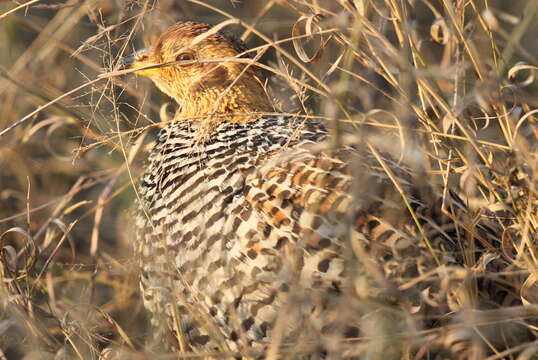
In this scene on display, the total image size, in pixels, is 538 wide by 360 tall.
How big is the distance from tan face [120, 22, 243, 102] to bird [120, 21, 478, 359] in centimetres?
38

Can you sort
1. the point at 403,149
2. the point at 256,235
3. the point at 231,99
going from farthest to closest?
1. the point at 231,99
2. the point at 256,235
3. the point at 403,149

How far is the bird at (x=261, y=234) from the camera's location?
2.65 meters

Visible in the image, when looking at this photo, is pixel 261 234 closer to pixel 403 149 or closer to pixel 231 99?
pixel 403 149

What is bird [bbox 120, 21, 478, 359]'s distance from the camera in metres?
2.65

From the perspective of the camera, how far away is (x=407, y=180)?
299cm

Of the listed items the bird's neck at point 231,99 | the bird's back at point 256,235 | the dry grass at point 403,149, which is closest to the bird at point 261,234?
the bird's back at point 256,235

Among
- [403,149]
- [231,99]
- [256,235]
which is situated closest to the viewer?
[403,149]

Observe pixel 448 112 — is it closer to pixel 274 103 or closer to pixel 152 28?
pixel 274 103

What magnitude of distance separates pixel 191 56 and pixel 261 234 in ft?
3.71

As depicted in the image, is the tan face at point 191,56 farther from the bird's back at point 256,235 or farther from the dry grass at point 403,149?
the bird's back at point 256,235

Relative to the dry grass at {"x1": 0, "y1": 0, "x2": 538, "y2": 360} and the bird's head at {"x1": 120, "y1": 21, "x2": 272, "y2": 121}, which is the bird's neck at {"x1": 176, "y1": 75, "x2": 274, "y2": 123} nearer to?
the bird's head at {"x1": 120, "y1": 21, "x2": 272, "y2": 121}

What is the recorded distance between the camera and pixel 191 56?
11.7 feet

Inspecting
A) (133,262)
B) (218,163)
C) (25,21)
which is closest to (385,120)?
(218,163)

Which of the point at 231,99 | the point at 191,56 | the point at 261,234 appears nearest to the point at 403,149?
the point at 261,234
